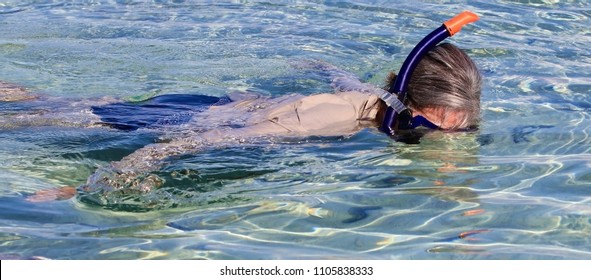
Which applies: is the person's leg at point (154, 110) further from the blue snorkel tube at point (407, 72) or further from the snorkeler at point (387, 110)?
the blue snorkel tube at point (407, 72)

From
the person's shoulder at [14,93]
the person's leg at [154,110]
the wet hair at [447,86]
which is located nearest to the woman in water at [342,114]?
the wet hair at [447,86]

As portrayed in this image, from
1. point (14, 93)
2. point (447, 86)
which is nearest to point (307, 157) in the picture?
point (447, 86)

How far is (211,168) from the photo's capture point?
386cm

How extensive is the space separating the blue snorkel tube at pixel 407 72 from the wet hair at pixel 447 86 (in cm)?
4

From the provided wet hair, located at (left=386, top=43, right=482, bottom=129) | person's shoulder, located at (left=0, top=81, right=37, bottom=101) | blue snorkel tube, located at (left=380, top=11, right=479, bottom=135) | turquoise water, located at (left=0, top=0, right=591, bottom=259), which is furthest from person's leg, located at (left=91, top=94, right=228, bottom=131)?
wet hair, located at (left=386, top=43, right=482, bottom=129)

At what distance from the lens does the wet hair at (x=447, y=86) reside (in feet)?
13.1

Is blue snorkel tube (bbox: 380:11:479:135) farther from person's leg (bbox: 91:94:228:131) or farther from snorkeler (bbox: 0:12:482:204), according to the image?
person's leg (bbox: 91:94:228:131)

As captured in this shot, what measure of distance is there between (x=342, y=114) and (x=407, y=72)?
1.27ft

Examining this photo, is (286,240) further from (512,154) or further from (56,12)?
(56,12)

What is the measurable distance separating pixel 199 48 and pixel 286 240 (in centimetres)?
374

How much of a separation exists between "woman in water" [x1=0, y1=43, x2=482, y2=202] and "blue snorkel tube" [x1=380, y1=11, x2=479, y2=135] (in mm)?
44

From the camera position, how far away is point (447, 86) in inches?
157

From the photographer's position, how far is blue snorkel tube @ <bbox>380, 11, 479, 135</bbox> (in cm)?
403
